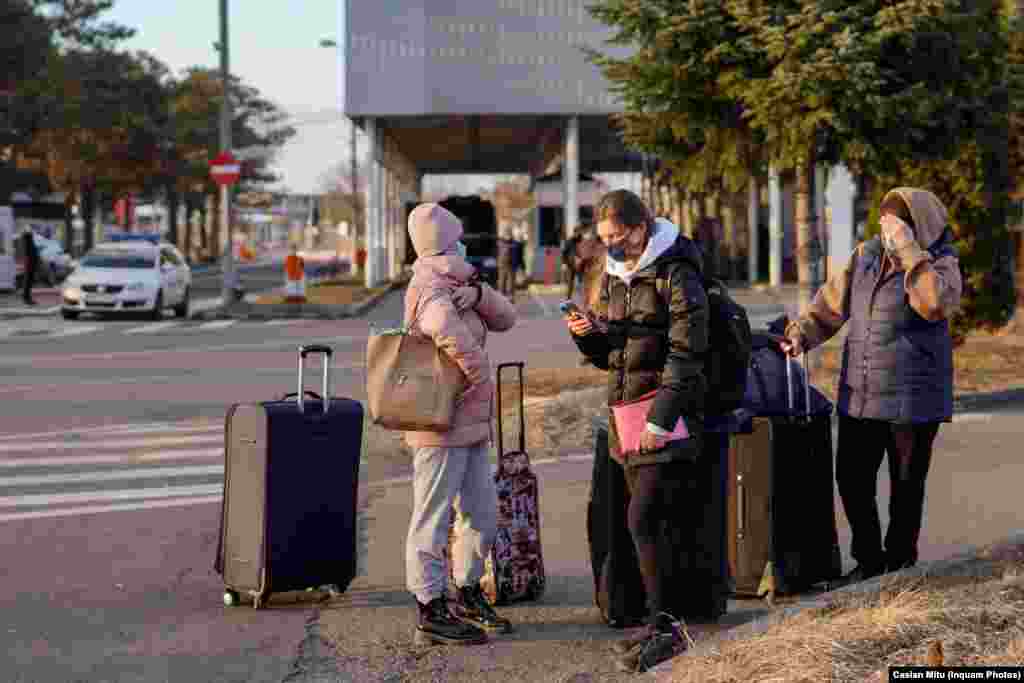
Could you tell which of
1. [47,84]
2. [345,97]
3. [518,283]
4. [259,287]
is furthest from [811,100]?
[47,84]

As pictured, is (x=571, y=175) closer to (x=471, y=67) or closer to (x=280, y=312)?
(x=471, y=67)

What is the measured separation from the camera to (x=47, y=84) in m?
55.8

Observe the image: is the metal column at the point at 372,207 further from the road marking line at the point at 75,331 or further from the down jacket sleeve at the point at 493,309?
the down jacket sleeve at the point at 493,309

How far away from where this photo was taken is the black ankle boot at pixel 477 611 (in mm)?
6816

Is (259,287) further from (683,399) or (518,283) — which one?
(683,399)

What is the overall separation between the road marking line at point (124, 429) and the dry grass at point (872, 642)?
881cm

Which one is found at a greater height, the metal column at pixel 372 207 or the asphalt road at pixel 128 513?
the metal column at pixel 372 207

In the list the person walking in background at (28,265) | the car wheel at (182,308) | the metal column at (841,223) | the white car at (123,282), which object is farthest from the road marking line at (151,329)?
the metal column at (841,223)

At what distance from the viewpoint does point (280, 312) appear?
33.0 meters

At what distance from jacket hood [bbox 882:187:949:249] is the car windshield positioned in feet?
86.1

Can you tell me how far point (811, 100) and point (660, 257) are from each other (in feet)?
32.0

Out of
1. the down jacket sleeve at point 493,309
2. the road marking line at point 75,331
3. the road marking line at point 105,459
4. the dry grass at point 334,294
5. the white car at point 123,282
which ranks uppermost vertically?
the down jacket sleeve at point 493,309

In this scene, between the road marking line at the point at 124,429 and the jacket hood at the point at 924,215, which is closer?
the jacket hood at the point at 924,215

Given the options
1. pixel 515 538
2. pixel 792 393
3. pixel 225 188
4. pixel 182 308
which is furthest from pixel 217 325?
pixel 792 393
